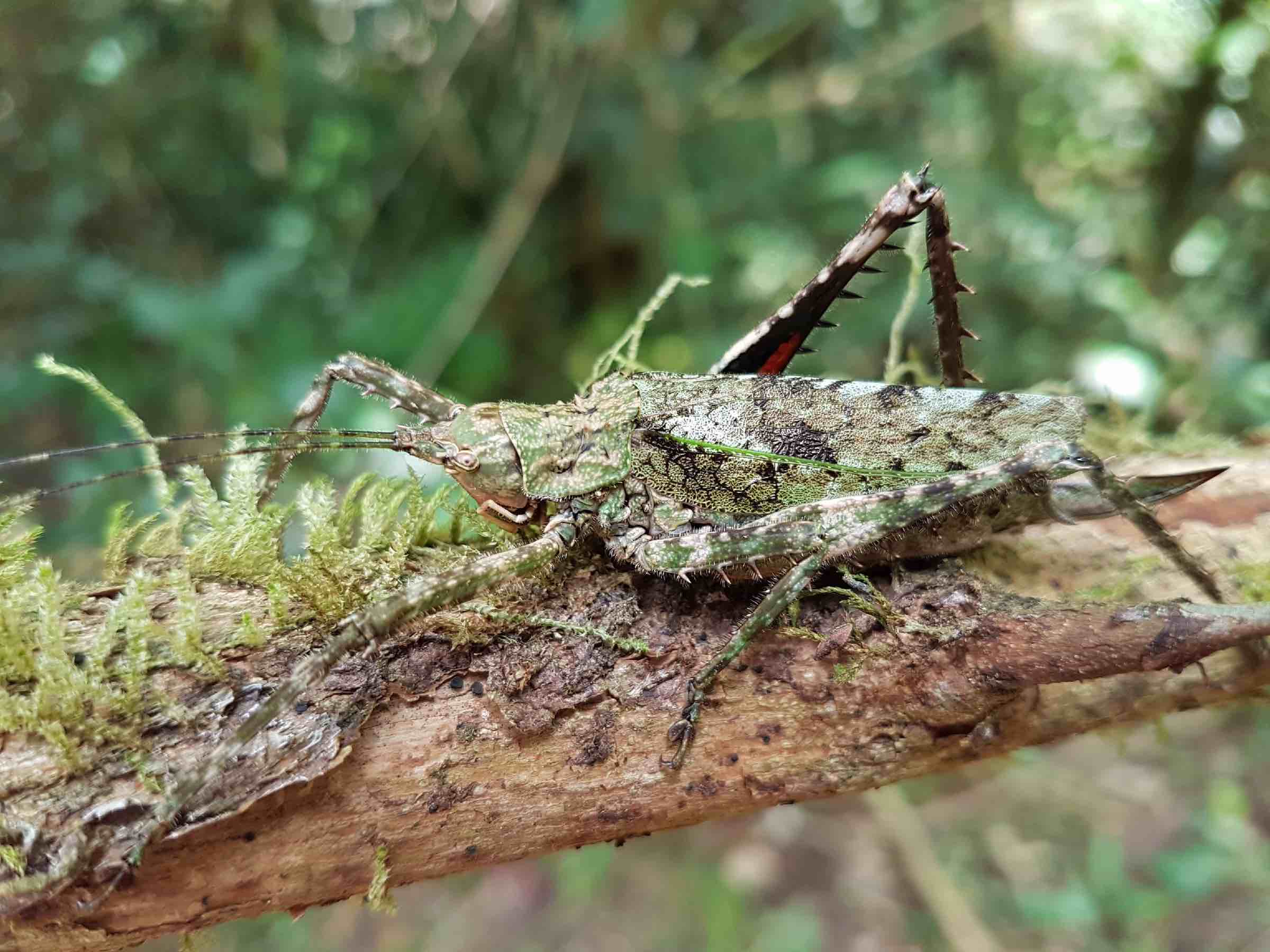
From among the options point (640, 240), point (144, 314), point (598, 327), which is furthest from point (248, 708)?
point (640, 240)

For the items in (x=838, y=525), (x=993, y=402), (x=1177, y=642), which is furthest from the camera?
(x=993, y=402)

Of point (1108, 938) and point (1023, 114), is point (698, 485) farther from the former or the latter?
point (1023, 114)

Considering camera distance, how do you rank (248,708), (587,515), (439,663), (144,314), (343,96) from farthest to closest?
(343,96)
(144,314)
(587,515)
(439,663)
(248,708)

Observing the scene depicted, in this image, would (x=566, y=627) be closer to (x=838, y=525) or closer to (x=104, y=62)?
(x=838, y=525)

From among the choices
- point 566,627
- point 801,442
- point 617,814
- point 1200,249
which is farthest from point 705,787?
point 1200,249

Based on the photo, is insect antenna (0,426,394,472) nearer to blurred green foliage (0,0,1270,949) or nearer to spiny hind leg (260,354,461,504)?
spiny hind leg (260,354,461,504)

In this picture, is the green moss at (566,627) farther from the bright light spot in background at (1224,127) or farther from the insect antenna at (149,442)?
the bright light spot in background at (1224,127)
